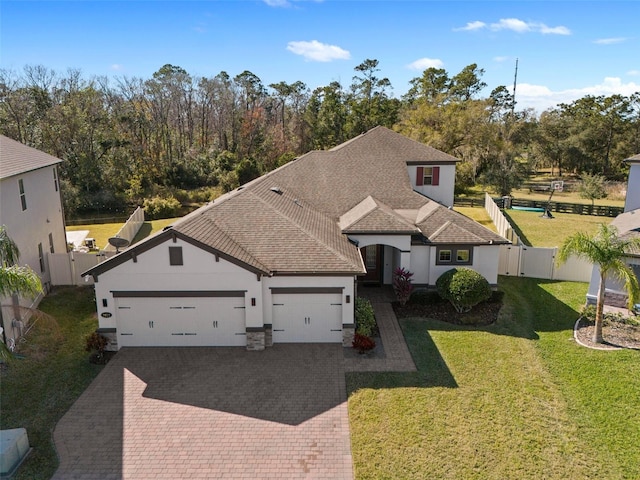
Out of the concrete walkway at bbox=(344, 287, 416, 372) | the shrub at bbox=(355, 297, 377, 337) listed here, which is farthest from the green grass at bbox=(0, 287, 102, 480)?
the shrub at bbox=(355, 297, 377, 337)

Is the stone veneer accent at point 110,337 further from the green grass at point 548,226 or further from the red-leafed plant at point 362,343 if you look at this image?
the green grass at point 548,226

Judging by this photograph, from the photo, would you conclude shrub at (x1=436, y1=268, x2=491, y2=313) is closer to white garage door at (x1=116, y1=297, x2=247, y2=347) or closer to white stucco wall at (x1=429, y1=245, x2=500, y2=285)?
white stucco wall at (x1=429, y1=245, x2=500, y2=285)

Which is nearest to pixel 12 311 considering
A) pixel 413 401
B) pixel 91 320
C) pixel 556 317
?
pixel 91 320

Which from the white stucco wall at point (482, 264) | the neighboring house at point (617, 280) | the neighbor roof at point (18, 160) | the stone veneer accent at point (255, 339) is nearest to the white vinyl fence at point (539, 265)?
the neighboring house at point (617, 280)

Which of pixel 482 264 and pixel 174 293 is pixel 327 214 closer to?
pixel 482 264

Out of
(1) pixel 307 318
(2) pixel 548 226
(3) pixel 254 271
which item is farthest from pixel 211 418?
(2) pixel 548 226
